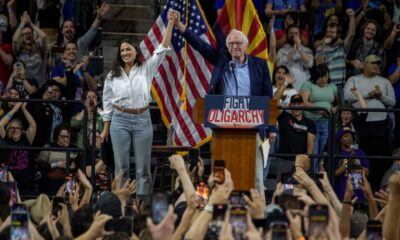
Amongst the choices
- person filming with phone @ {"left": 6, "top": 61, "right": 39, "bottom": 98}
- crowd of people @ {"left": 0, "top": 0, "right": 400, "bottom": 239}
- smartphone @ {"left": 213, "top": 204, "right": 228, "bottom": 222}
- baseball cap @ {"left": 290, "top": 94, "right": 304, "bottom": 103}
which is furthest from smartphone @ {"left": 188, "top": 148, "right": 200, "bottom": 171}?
person filming with phone @ {"left": 6, "top": 61, "right": 39, "bottom": 98}

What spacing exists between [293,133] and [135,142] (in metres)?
2.66

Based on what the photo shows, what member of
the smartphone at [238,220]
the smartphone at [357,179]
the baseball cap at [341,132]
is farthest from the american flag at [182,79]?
the smartphone at [238,220]

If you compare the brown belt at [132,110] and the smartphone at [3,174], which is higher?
the brown belt at [132,110]

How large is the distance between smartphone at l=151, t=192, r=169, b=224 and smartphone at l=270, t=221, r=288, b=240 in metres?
0.76

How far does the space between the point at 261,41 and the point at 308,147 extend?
4.92ft

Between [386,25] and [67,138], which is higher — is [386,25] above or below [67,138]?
above

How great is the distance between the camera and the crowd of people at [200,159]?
11.5 m

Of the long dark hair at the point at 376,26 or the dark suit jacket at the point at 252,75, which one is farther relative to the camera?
the long dark hair at the point at 376,26

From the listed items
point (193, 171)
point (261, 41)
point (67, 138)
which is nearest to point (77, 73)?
point (67, 138)

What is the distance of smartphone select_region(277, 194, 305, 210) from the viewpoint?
11.9m

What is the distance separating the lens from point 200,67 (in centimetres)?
1878

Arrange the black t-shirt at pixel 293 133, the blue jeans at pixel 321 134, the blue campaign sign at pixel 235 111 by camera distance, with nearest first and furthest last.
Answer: the blue campaign sign at pixel 235 111 → the black t-shirt at pixel 293 133 → the blue jeans at pixel 321 134

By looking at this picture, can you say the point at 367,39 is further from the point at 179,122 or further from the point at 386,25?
the point at 179,122

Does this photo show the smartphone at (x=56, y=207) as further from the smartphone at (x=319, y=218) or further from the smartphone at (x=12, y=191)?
the smartphone at (x=319, y=218)
